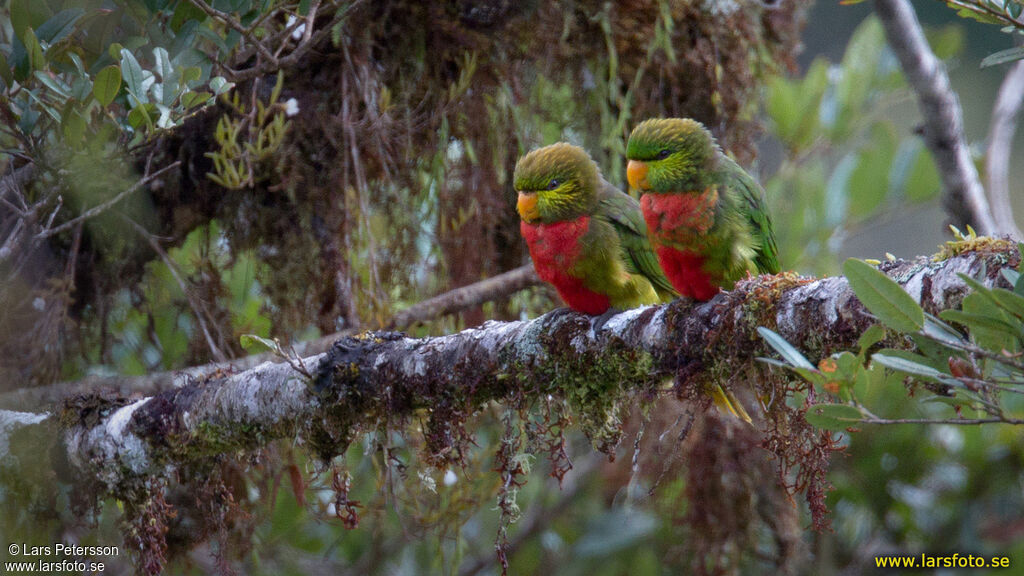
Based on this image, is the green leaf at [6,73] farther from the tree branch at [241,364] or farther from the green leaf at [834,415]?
the green leaf at [834,415]

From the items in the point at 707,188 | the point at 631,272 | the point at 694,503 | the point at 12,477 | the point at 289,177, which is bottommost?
the point at 694,503

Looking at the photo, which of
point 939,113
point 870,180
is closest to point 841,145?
point 870,180

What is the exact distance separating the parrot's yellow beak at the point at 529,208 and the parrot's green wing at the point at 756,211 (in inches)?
26.4

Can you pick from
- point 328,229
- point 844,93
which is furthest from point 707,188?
point 844,93

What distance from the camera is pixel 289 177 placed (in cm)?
340

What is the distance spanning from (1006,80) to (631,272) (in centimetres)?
295

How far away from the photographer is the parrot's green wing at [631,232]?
3029 millimetres

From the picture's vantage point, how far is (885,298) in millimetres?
1401

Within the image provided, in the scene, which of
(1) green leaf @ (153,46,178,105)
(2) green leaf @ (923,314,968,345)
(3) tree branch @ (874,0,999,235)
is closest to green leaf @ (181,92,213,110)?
(1) green leaf @ (153,46,178,105)

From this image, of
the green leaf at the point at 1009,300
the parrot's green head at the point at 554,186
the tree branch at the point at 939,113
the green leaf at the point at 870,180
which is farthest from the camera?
the green leaf at the point at 870,180

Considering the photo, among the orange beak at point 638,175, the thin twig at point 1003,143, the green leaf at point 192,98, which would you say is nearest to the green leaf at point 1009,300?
the orange beak at point 638,175

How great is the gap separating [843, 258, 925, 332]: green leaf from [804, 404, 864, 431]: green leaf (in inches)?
6.8

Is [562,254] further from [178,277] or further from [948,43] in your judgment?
[948,43]

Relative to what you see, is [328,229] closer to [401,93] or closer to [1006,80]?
[401,93]
